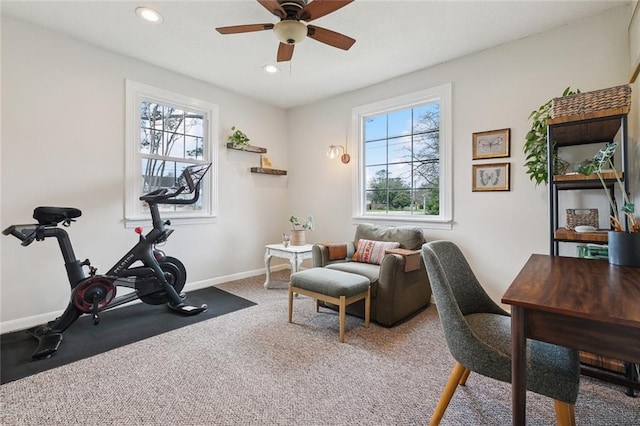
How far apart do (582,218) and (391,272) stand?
1.45 metres

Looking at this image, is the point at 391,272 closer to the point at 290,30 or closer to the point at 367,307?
the point at 367,307

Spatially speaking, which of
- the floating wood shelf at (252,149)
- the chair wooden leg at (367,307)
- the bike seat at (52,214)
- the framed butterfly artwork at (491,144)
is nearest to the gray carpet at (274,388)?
the chair wooden leg at (367,307)

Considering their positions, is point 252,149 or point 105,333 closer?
point 105,333

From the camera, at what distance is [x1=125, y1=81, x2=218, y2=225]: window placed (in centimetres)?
338

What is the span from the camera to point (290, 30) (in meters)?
2.12

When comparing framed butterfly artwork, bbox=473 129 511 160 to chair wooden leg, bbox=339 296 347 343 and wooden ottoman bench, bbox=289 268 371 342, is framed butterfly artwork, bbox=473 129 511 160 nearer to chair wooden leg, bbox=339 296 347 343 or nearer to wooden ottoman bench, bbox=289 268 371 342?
wooden ottoman bench, bbox=289 268 371 342

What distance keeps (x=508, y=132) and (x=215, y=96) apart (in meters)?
3.54

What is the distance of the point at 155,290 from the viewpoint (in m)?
3.04

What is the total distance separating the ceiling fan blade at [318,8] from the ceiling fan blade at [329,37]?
9cm

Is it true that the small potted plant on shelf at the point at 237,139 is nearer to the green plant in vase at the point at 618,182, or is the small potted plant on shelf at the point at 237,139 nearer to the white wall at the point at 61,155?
the white wall at the point at 61,155

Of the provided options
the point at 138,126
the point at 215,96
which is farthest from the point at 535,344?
the point at 215,96

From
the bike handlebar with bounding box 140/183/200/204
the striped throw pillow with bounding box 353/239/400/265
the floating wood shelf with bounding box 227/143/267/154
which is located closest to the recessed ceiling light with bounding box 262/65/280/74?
the floating wood shelf with bounding box 227/143/267/154

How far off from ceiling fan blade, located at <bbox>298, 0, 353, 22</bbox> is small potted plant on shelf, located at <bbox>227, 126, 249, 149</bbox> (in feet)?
7.73

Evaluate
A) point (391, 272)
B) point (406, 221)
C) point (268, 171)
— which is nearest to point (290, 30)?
point (391, 272)
